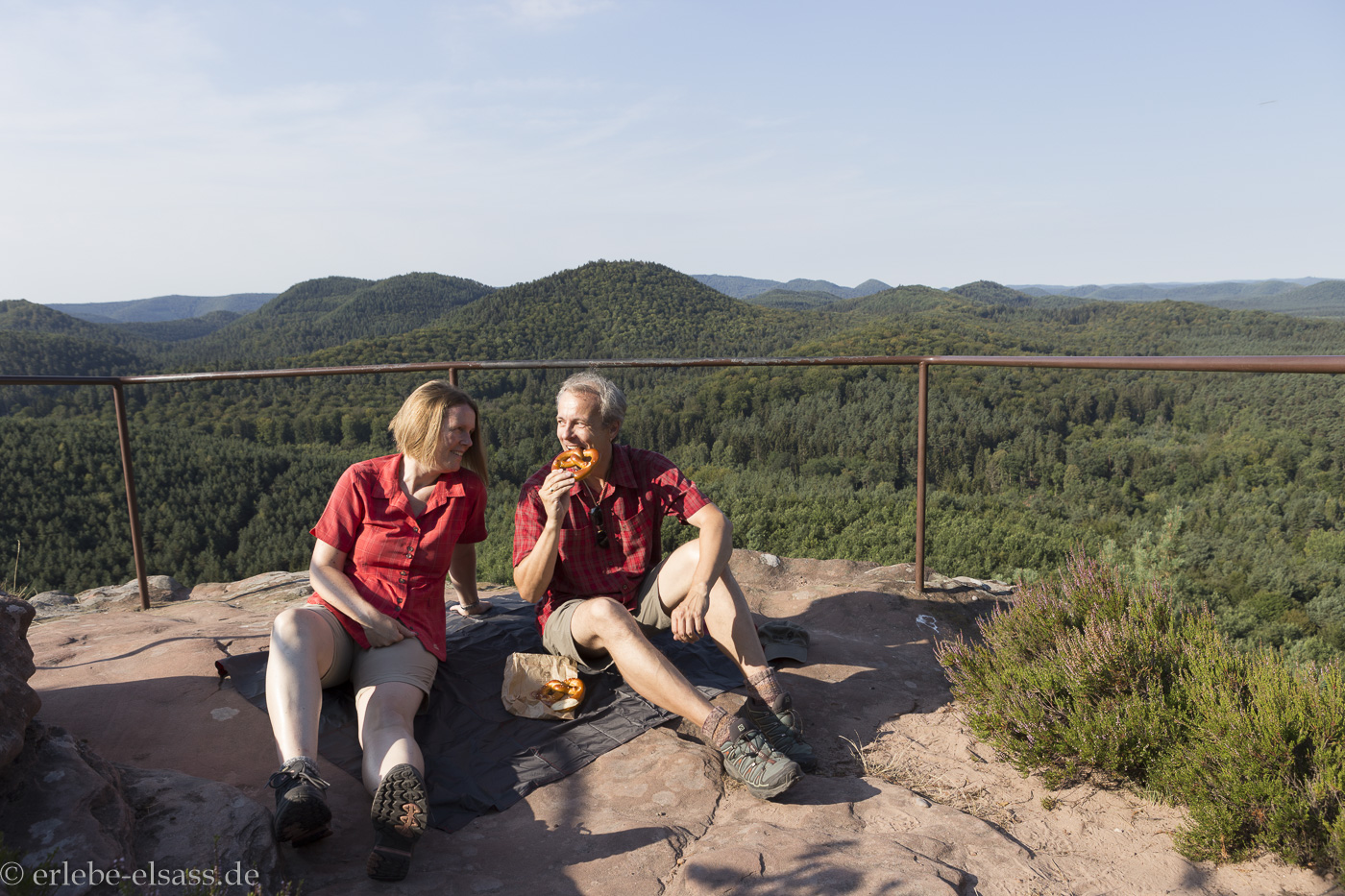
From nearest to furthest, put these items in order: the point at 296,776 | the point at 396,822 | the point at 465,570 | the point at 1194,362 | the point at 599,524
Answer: the point at 396,822 → the point at 296,776 → the point at 1194,362 → the point at 599,524 → the point at 465,570

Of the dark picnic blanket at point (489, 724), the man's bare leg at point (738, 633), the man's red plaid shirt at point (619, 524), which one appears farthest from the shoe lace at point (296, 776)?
the man's bare leg at point (738, 633)

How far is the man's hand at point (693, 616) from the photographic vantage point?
2.29 metres

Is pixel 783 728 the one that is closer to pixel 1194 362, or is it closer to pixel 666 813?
pixel 666 813

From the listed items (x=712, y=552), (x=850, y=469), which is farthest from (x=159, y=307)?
(x=712, y=552)

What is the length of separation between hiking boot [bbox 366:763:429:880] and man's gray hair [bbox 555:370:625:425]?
3.86ft

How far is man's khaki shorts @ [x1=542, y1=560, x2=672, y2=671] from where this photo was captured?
8.00 feet

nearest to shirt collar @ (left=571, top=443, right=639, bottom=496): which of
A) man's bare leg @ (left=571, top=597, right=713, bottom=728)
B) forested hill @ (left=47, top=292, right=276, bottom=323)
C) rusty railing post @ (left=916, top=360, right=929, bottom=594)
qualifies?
man's bare leg @ (left=571, top=597, right=713, bottom=728)

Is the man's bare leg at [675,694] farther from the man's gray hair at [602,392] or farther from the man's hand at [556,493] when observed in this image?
the man's gray hair at [602,392]

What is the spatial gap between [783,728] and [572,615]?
2.34ft

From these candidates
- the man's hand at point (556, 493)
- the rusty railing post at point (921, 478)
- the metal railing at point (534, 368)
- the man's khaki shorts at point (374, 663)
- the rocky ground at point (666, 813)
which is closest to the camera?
the rocky ground at point (666, 813)

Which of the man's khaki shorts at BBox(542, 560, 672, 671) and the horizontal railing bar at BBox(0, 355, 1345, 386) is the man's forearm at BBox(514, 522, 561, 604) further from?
the horizontal railing bar at BBox(0, 355, 1345, 386)

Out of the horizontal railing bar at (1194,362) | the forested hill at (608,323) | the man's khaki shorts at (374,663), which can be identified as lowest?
the man's khaki shorts at (374,663)

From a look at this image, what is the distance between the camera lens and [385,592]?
7.52ft

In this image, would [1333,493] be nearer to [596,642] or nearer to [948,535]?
[948,535]
